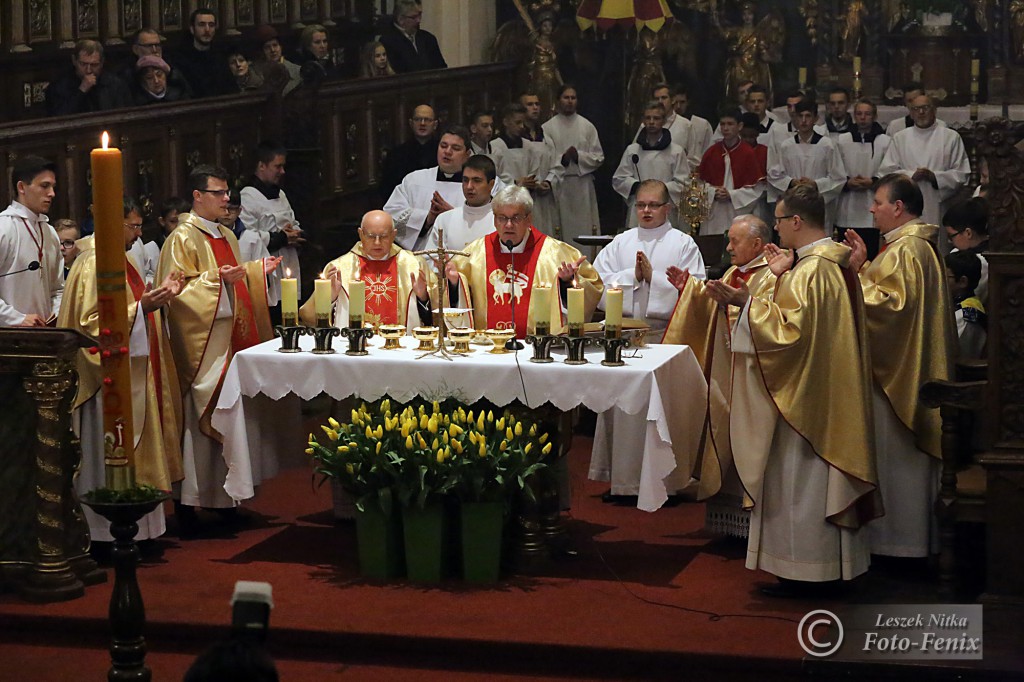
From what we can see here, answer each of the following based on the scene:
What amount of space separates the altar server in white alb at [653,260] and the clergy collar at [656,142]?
5493 millimetres

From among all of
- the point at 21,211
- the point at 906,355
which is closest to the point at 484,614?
the point at 906,355

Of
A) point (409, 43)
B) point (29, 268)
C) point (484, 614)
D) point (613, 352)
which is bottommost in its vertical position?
point (484, 614)

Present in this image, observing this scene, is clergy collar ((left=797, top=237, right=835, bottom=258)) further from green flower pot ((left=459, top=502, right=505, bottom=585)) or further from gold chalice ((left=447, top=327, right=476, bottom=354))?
green flower pot ((left=459, top=502, right=505, bottom=585))

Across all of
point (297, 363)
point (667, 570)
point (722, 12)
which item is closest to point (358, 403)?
point (297, 363)

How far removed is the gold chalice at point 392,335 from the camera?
23.3 feet

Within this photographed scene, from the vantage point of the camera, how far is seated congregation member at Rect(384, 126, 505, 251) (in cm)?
1042

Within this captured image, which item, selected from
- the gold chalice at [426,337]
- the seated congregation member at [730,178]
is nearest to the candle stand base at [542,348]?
the gold chalice at [426,337]

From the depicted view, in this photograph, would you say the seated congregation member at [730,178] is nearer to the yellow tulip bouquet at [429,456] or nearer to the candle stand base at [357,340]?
the candle stand base at [357,340]

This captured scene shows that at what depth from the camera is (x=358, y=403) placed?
24.4 ft

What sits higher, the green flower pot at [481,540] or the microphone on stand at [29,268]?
the microphone on stand at [29,268]

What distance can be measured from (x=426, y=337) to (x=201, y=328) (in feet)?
3.62

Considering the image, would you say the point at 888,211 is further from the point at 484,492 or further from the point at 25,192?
the point at 25,192

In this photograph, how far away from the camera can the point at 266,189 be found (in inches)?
418

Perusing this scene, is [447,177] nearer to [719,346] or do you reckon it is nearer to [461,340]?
[719,346]
